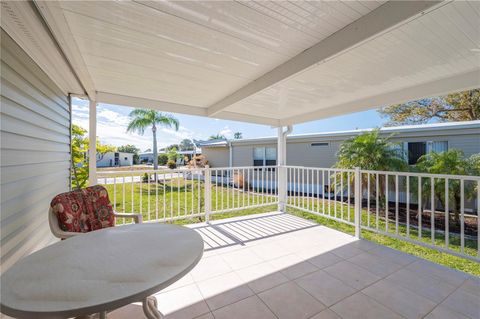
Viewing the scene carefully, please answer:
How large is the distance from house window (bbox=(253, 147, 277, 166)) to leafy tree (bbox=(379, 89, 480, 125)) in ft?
17.0

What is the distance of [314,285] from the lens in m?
2.12

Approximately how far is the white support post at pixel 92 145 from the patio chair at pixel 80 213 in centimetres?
99

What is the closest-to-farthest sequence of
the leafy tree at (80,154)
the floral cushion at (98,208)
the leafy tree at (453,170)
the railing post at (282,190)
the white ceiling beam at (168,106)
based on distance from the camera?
1. the floral cushion at (98,208)
2. the white ceiling beam at (168,106)
3. the leafy tree at (80,154)
4. the leafy tree at (453,170)
5. the railing post at (282,190)

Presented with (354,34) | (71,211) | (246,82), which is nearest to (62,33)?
(71,211)

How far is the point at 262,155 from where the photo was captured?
423 inches

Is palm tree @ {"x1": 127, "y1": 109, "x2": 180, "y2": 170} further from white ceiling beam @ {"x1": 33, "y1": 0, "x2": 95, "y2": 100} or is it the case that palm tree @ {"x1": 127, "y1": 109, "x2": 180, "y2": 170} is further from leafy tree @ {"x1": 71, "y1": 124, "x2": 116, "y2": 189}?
white ceiling beam @ {"x1": 33, "y1": 0, "x2": 95, "y2": 100}

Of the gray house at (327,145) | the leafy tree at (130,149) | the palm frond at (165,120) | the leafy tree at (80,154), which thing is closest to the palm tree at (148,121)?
the palm frond at (165,120)

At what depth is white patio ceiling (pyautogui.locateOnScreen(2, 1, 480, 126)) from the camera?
1555 millimetres

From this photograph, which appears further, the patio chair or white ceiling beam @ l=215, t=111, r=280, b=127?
white ceiling beam @ l=215, t=111, r=280, b=127

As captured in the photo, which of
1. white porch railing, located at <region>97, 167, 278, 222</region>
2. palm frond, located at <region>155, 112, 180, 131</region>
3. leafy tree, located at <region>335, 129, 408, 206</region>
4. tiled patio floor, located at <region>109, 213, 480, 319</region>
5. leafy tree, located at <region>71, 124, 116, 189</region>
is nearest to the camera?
tiled patio floor, located at <region>109, 213, 480, 319</region>

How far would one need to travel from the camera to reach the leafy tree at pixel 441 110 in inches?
319

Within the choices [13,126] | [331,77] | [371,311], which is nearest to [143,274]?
[13,126]

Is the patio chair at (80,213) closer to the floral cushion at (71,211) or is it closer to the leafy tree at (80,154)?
the floral cushion at (71,211)

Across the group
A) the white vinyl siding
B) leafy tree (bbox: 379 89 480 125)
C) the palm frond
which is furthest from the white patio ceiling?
the palm frond
